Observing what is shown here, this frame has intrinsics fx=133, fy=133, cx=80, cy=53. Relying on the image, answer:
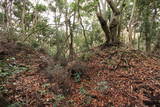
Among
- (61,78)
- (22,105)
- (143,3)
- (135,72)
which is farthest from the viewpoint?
(143,3)

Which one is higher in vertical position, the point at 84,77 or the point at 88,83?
the point at 84,77

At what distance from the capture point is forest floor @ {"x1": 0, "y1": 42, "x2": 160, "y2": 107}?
12.6ft

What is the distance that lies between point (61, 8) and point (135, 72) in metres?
9.69

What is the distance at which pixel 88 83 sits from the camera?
499 cm

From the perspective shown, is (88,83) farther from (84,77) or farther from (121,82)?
(121,82)

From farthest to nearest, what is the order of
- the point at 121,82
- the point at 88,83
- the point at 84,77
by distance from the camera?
the point at 84,77 < the point at 88,83 < the point at 121,82

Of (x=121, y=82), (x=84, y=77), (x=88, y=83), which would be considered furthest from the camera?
(x=84, y=77)

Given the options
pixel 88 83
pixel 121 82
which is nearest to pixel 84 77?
pixel 88 83

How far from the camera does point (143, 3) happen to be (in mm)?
9664

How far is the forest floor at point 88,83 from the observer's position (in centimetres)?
384

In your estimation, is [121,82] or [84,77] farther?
[84,77]

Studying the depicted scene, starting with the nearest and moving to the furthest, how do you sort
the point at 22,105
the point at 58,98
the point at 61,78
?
the point at 22,105
the point at 58,98
the point at 61,78

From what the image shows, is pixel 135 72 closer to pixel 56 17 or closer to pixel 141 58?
pixel 141 58

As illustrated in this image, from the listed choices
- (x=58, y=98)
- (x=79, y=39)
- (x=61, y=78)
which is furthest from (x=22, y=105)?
(x=79, y=39)
